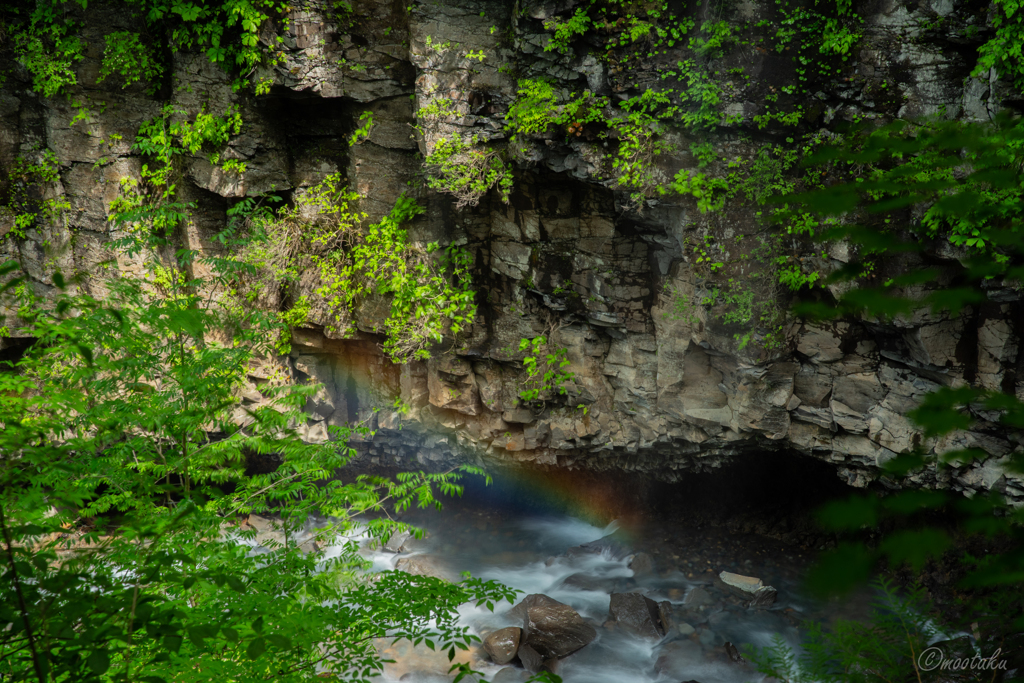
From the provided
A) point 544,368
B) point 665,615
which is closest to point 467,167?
point 544,368

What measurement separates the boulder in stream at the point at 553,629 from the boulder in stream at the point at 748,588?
2.00m

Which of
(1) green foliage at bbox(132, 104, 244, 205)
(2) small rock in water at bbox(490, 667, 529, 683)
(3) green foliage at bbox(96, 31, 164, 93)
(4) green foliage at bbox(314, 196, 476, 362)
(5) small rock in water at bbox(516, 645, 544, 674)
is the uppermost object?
(3) green foliage at bbox(96, 31, 164, 93)

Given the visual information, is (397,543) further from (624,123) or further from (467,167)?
(624,123)

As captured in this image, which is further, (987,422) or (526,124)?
(526,124)

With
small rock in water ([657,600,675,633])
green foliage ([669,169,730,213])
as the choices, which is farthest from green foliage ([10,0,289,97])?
small rock in water ([657,600,675,633])

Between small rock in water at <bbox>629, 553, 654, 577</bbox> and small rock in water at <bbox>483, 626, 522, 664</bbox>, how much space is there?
7.01 ft

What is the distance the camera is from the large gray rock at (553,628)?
6.79m

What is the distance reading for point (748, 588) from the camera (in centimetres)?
752

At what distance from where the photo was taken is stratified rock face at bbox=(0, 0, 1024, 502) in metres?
5.77

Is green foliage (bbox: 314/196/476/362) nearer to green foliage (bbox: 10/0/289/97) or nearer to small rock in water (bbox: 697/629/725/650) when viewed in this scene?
green foliage (bbox: 10/0/289/97)

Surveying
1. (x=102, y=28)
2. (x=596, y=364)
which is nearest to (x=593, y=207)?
(x=596, y=364)

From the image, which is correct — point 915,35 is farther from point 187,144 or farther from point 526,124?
point 187,144

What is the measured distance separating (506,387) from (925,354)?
489 centimetres

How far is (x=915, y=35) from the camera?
215 inches
